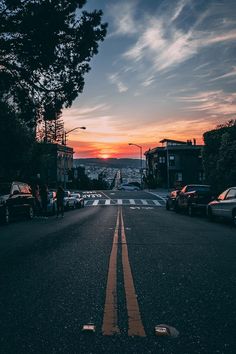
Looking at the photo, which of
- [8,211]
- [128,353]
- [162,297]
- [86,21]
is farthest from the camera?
[86,21]

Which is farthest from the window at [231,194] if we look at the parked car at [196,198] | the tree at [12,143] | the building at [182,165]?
the building at [182,165]

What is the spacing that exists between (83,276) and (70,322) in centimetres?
222

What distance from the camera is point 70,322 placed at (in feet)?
12.8

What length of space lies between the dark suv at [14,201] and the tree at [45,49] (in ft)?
18.9

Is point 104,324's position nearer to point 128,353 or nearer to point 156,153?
point 128,353

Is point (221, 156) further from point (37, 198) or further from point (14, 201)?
point (14, 201)

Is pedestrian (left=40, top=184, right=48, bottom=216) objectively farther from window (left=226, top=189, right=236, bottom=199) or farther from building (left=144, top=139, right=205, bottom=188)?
building (left=144, top=139, right=205, bottom=188)

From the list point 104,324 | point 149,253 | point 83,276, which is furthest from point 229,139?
point 104,324

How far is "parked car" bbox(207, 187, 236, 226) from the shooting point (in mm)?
15914

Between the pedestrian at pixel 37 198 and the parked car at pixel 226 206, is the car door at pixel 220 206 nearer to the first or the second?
the parked car at pixel 226 206

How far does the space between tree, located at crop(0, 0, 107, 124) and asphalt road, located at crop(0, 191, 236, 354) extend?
13898 millimetres

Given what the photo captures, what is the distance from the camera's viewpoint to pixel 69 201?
3164 cm

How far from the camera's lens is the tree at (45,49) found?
19.3 metres

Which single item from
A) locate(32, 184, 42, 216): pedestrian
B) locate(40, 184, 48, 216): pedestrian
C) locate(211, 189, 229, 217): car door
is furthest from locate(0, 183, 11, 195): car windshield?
locate(211, 189, 229, 217): car door
